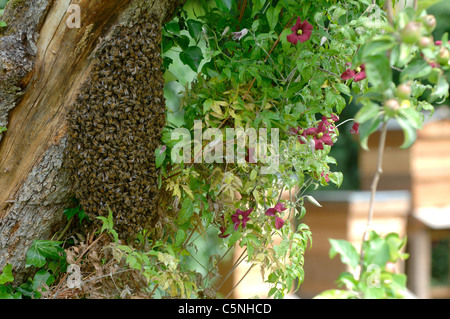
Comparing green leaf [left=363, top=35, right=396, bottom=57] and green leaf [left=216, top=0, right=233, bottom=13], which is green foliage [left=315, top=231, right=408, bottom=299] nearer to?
green leaf [left=363, top=35, right=396, bottom=57]

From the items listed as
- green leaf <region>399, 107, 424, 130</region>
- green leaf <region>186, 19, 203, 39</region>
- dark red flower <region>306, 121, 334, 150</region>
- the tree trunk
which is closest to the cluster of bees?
the tree trunk

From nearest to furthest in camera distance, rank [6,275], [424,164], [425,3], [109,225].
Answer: [425,3]
[109,225]
[6,275]
[424,164]

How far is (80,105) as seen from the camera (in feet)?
4.92

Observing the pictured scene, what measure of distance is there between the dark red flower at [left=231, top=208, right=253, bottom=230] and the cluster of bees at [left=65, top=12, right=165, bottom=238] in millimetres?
327

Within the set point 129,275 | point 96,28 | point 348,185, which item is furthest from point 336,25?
point 348,185

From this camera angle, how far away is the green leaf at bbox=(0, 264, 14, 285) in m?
1.55

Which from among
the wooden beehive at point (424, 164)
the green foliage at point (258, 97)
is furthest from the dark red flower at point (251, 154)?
the wooden beehive at point (424, 164)

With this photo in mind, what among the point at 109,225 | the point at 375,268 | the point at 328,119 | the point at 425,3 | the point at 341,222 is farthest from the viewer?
the point at 341,222

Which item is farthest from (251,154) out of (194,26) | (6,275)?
(6,275)

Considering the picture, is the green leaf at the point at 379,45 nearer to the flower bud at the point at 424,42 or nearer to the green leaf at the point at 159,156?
the flower bud at the point at 424,42

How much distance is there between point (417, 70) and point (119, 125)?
3.04ft

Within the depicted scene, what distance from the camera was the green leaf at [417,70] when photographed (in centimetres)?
95

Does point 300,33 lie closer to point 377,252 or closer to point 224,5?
point 224,5

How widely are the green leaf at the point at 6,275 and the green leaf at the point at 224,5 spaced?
3.77 ft
